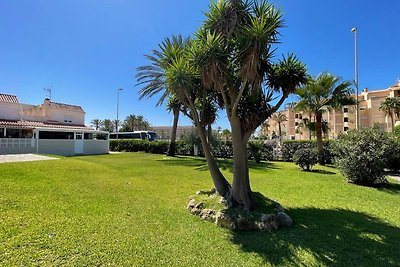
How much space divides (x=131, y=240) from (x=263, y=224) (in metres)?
3.15

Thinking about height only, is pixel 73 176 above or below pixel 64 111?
below

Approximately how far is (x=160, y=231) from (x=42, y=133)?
24.6 m

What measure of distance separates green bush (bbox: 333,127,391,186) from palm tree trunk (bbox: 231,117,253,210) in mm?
8884

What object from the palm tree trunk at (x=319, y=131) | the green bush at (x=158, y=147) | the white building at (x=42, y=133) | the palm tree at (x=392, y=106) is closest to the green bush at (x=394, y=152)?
the palm tree trunk at (x=319, y=131)

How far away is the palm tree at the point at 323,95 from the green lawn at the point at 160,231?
11.7 meters

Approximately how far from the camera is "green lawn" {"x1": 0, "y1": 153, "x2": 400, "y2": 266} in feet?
14.6

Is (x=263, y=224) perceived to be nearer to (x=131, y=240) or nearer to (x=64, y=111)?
(x=131, y=240)

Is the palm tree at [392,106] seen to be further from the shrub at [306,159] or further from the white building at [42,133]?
the white building at [42,133]

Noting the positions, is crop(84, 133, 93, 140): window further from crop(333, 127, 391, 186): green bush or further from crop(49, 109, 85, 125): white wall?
crop(333, 127, 391, 186): green bush

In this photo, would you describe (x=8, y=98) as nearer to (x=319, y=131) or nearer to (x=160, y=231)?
(x=160, y=231)

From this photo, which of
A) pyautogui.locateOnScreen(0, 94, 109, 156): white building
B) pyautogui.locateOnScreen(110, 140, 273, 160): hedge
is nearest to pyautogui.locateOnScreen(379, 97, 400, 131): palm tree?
pyautogui.locateOnScreen(110, 140, 273, 160): hedge

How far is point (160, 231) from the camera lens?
18.7 ft

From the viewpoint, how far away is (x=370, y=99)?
225 feet

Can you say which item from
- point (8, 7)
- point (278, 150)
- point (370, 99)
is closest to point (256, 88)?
point (8, 7)
